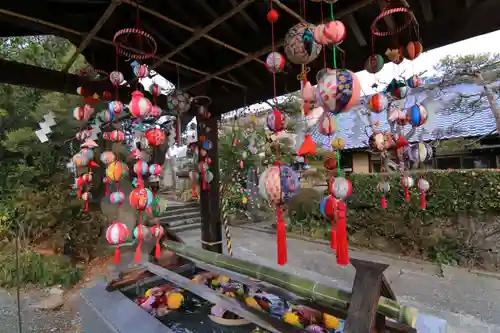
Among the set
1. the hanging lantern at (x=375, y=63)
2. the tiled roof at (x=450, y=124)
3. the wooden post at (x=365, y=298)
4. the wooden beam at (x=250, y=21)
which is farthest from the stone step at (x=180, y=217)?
the wooden post at (x=365, y=298)

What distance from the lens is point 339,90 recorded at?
6.02 feet

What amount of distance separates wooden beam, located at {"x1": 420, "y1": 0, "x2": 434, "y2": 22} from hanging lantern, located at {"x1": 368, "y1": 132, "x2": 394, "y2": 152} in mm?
1308

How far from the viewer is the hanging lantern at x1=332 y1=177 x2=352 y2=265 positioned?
83.8 inches

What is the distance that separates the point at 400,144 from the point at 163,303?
3.31 m

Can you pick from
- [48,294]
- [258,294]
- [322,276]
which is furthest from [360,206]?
[48,294]

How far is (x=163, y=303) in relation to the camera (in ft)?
9.45

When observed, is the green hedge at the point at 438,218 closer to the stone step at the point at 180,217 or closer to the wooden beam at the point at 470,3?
the wooden beam at the point at 470,3

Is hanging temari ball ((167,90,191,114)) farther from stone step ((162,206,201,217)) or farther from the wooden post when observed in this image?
stone step ((162,206,201,217))

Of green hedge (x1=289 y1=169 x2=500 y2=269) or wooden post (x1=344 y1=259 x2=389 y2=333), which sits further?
green hedge (x1=289 y1=169 x2=500 y2=269)

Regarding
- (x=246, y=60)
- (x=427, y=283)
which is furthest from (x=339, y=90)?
(x=427, y=283)

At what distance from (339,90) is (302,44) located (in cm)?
71

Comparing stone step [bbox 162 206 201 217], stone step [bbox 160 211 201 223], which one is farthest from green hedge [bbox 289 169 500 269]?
stone step [bbox 162 206 201 217]

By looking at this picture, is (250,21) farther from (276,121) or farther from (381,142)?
(381,142)

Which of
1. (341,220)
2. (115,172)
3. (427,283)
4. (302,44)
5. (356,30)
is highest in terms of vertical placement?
(356,30)
